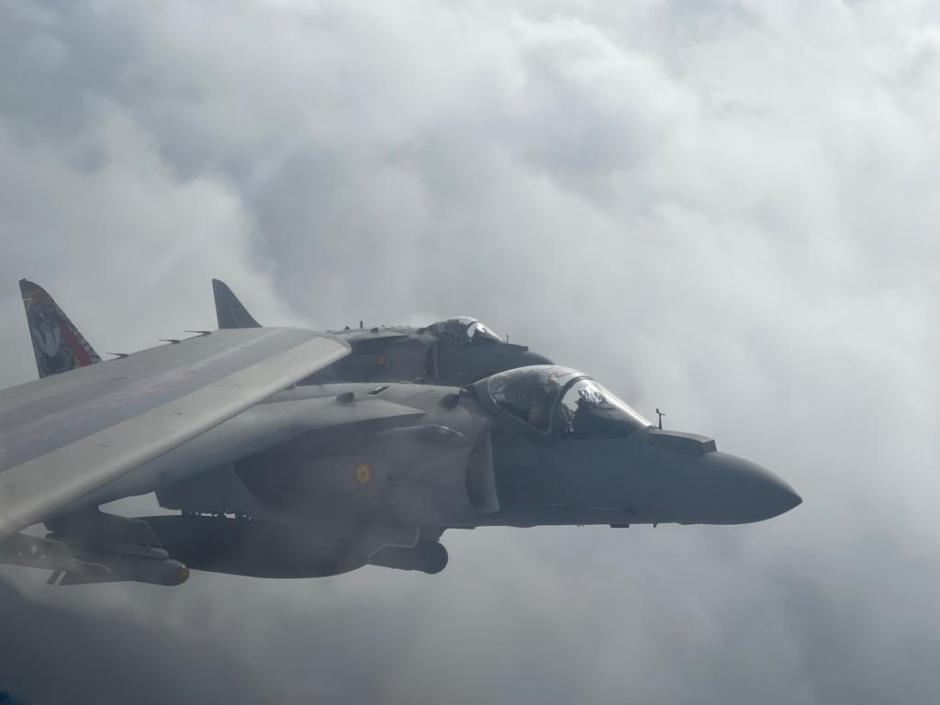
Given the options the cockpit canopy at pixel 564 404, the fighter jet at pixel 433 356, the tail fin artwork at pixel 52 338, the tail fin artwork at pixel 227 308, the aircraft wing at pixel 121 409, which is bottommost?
the aircraft wing at pixel 121 409

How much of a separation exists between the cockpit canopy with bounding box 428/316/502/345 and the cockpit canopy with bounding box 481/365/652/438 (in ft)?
36.9

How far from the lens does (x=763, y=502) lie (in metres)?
10.3

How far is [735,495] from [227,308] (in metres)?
23.1

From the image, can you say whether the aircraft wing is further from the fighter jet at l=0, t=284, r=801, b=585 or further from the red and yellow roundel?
the red and yellow roundel

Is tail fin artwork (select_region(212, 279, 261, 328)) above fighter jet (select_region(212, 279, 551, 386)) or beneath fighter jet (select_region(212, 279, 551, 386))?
above

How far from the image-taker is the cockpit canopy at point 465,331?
22.9 metres

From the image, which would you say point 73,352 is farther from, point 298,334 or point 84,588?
point 84,588

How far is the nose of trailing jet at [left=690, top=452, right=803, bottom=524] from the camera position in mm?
10305

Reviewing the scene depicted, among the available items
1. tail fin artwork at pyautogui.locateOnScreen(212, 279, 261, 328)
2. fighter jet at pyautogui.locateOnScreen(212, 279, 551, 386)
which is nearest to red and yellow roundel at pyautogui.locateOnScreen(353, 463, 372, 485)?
fighter jet at pyautogui.locateOnScreen(212, 279, 551, 386)

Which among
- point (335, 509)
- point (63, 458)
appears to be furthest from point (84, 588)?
point (63, 458)

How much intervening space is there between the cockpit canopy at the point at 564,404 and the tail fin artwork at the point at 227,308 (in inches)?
794

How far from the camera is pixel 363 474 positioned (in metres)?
11.2

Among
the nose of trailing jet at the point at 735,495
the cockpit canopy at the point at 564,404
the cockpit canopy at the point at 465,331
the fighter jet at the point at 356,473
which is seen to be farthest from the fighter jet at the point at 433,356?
the nose of trailing jet at the point at 735,495

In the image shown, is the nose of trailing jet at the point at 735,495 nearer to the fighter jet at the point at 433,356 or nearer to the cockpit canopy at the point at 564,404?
the cockpit canopy at the point at 564,404
